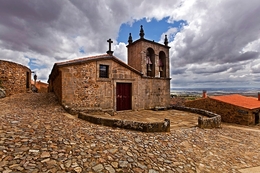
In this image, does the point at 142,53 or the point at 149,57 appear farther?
the point at 149,57

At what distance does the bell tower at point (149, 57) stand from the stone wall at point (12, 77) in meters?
12.8

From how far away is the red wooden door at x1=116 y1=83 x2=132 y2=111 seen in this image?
441 inches

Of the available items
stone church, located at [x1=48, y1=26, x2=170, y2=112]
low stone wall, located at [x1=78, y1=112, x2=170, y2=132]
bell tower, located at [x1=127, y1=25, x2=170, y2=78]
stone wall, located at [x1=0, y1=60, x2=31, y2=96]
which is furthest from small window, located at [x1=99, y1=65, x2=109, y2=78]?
stone wall, located at [x1=0, y1=60, x2=31, y2=96]

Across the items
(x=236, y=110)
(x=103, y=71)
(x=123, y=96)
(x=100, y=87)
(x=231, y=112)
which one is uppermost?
(x=103, y=71)

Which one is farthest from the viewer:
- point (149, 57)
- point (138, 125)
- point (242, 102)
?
point (242, 102)

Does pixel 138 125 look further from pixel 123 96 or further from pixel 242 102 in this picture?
pixel 242 102

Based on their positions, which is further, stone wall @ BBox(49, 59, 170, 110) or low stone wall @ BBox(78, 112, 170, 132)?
stone wall @ BBox(49, 59, 170, 110)

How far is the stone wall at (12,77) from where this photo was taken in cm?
1322

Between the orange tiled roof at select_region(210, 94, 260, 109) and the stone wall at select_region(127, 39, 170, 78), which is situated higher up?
the stone wall at select_region(127, 39, 170, 78)

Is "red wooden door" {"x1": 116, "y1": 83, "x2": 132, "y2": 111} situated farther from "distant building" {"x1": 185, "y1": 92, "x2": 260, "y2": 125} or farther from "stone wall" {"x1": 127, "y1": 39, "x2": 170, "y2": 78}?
"distant building" {"x1": 185, "y1": 92, "x2": 260, "y2": 125}

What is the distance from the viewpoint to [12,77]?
556 inches

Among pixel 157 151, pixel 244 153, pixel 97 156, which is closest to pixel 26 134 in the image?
pixel 97 156

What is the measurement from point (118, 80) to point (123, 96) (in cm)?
153

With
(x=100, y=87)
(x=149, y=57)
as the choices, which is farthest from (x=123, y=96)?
(x=149, y=57)
